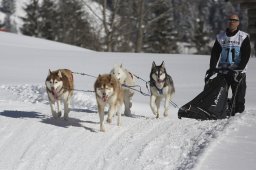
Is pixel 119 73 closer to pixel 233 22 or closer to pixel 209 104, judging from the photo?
pixel 209 104

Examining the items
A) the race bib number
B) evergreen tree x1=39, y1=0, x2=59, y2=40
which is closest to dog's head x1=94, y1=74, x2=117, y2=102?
the race bib number

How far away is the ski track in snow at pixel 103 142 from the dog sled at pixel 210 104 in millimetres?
151

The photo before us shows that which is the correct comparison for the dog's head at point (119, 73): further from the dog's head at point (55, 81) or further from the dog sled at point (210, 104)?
the dog sled at point (210, 104)

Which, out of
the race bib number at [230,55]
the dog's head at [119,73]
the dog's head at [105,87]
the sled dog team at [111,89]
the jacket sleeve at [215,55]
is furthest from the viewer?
the dog's head at [119,73]

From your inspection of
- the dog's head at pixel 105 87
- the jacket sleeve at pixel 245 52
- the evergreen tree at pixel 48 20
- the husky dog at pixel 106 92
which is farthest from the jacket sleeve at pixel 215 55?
the evergreen tree at pixel 48 20

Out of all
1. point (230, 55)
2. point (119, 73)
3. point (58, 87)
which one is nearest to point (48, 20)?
point (119, 73)

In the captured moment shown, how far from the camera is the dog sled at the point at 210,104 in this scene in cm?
740

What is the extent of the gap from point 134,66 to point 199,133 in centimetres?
1110

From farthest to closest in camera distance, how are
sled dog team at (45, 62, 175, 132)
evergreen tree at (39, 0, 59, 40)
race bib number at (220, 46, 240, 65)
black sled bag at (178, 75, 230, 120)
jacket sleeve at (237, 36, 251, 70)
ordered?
evergreen tree at (39, 0, 59, 40)
race bib number at (220, 46, 240, 65)
jacket sleeve at (237, 36, 251, 70)
black sled bag at (178, 75, 230, 120)
sled dog team at (45, 62, 175, 132)

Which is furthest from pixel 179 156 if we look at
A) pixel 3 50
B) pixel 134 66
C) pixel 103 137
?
pixel 3 50

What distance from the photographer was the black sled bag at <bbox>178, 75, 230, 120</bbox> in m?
7.40

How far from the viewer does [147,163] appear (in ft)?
19.0

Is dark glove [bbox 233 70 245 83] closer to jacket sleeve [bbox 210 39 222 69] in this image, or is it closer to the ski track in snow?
jacket sleeve [bbox 210 39 222 69]

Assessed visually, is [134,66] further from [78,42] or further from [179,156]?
[78,42]
